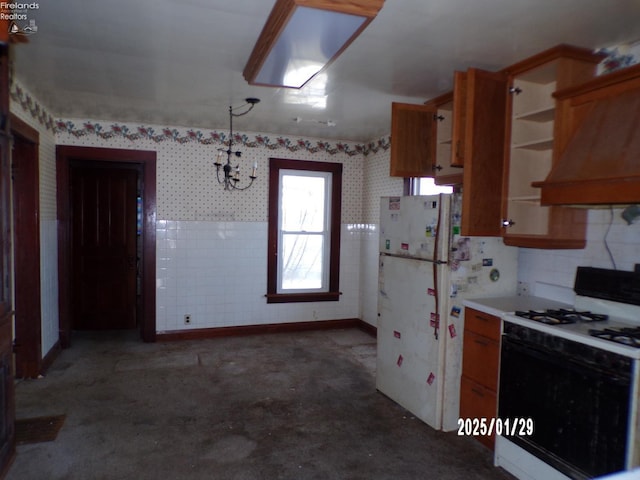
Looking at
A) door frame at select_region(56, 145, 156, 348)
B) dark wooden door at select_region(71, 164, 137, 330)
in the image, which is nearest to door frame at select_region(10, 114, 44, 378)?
door frame at select_region(56, 145, 156, 348)

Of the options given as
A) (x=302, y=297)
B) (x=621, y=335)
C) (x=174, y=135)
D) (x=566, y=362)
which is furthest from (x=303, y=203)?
(x=621, y=335)

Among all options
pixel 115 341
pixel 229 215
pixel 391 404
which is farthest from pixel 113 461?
pixel 229 215

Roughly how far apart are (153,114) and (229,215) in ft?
4.57

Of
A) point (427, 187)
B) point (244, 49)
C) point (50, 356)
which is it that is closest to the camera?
point (244, 49)

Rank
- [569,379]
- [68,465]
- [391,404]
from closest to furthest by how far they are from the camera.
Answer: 1. [569,379]
2. [68,465]
3. [391,404]

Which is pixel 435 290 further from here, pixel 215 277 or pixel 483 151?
pixel 215 277

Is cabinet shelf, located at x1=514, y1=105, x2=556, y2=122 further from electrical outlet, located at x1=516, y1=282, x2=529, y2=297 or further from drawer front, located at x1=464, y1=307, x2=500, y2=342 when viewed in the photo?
drawer front, located at x1=464, y1=307, x2=500, y2=342

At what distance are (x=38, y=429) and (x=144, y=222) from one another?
2.42 metres

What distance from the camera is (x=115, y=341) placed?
498 centimetres

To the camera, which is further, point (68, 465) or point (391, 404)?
point (391, 404)

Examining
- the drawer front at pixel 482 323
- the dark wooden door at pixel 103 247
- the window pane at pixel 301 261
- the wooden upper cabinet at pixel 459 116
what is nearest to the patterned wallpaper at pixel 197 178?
the window pane at pixel 301 261

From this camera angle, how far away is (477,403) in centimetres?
285

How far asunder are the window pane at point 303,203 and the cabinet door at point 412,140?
2.22 meters

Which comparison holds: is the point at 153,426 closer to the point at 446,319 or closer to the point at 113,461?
the point at 113,461
